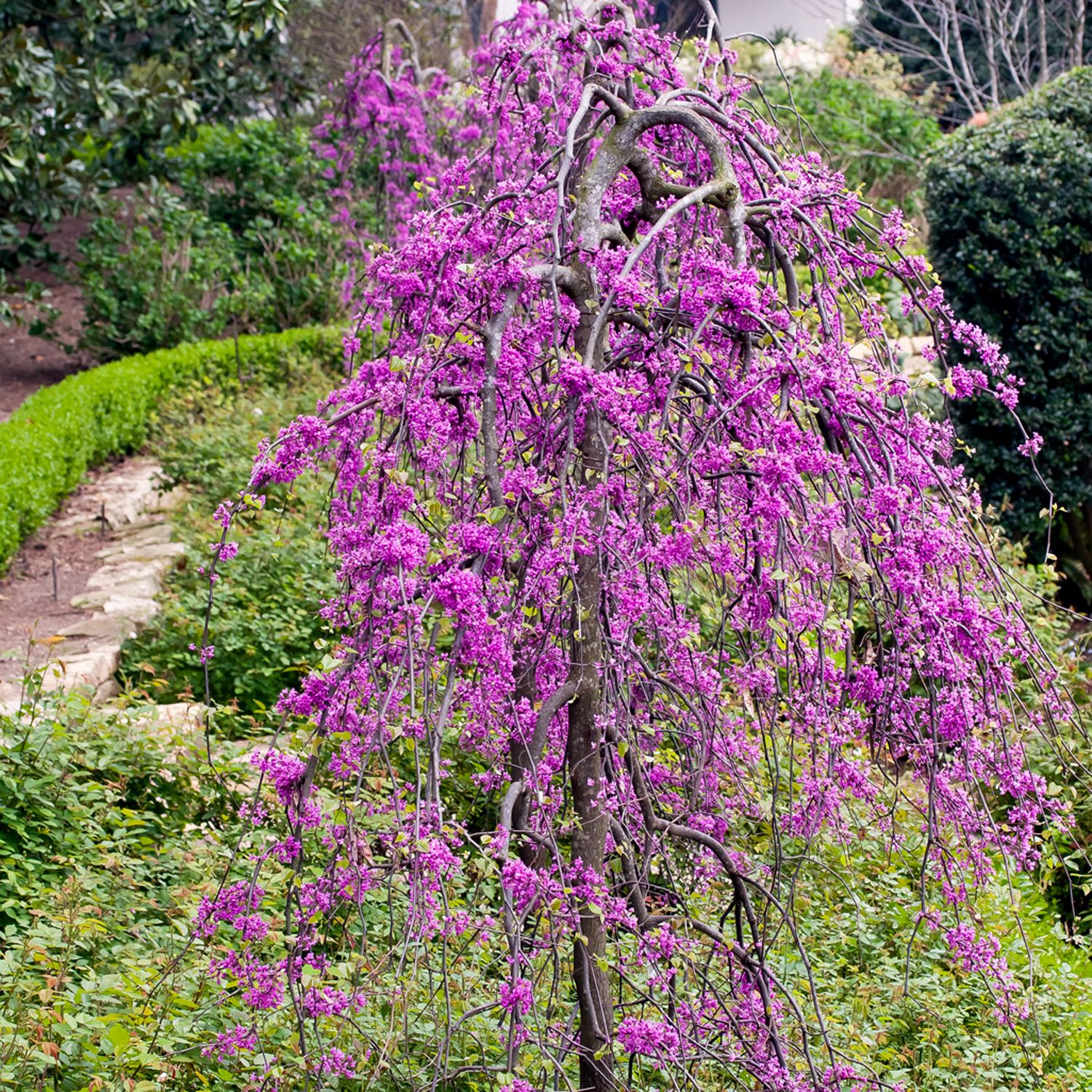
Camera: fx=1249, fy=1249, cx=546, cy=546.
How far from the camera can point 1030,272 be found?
26.0 ft

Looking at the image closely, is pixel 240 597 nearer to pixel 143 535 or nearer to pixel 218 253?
pixel 143 535

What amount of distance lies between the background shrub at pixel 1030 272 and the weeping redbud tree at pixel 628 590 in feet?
18.3

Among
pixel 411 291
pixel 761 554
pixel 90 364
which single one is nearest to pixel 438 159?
pixel 90 364

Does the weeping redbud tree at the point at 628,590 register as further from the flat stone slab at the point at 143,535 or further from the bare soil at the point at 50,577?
the flat stone slab at the point at 143,535

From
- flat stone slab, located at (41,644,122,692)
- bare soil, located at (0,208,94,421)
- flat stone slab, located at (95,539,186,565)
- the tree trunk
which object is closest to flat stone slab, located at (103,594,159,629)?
flat stone slab, located at (41,644,122,692)

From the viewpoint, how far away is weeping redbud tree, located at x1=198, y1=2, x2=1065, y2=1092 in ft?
6.90

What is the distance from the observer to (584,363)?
218cm

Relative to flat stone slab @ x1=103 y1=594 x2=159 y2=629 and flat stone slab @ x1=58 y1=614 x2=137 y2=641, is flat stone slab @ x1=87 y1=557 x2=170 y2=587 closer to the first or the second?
flat stone slab @ x1=103 y1=594 x2=159 y2=629

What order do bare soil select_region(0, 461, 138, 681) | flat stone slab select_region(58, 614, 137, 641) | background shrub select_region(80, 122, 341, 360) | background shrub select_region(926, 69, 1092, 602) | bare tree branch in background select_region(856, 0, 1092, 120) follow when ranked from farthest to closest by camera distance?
1. bare tree branch in background select_region(856, 0, 1092, 120)
2. background shrub select_region(80, 122, 341, 360)
3. background shrub select_region(926, 69, 1092, 602)
4. bare soil select_region(0, 461, 138, 681)
5. flat stone slab select_region(58, 614, 137, 641)

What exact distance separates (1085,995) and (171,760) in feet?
10.9

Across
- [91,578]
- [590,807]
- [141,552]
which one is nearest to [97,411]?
[141,552]

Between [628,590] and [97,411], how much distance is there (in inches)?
289

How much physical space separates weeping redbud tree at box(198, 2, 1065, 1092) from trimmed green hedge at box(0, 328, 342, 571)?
17.3ft

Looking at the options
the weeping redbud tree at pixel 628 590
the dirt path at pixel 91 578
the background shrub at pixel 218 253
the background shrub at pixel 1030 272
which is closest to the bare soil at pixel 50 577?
the dirt path at pixel 91 578
